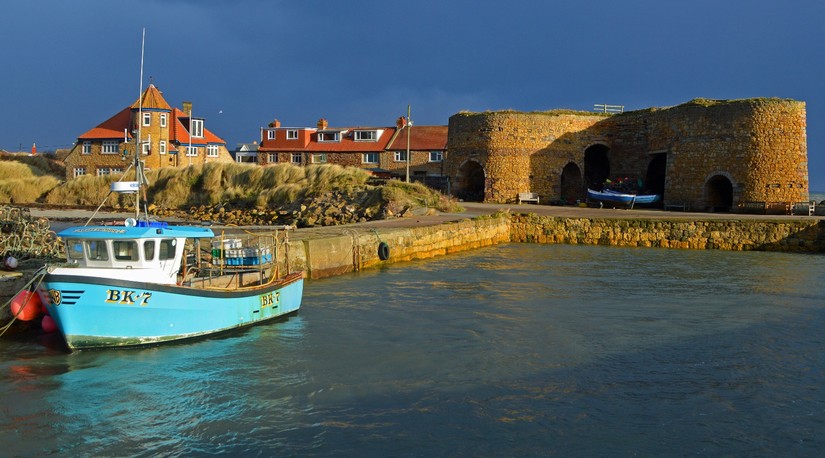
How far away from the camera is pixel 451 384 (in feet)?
37.0

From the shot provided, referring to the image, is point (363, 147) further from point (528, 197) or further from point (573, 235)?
point (573, 235)

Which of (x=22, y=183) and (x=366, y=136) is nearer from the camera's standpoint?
(x=22, y=183)

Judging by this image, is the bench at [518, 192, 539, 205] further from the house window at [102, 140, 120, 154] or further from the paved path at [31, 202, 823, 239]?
the house window at [102, 140, 120, 154]

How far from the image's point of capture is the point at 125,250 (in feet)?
40.8

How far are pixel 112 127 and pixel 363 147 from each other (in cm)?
1913

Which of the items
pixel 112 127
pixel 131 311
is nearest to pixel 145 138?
pixel 112 127

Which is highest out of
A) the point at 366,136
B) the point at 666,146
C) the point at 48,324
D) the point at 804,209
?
the point at 366,136

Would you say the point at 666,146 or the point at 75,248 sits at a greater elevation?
the point at 666,146

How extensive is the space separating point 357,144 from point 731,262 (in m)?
37.9

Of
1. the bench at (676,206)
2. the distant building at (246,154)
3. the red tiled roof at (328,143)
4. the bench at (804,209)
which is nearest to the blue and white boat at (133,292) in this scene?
the bench at (804,209)

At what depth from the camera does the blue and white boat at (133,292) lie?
1177 centimetres

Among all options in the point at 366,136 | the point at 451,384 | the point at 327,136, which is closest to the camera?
the point at 451,384

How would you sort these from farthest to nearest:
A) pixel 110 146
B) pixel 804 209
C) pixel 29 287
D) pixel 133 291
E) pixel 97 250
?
pixel 110 146, pixel 804 209, pixel 97 250, pixel 29 287, pixel 133 291

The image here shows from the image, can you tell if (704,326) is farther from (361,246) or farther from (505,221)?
(505,221)
